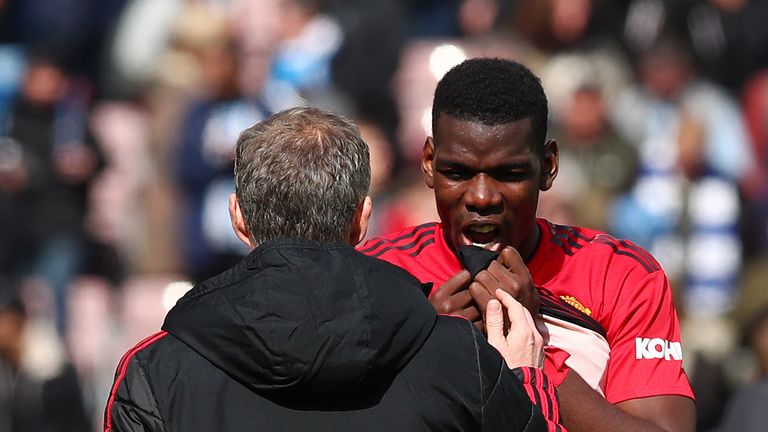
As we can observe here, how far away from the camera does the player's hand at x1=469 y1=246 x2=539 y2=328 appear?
10.1 feet

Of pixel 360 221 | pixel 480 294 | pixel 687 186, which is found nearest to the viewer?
pixel 360 221

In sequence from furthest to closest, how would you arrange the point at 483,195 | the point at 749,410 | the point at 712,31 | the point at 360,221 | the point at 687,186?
the point at 712,31 < the point at 687,186 < the point at 749,410 < the point at 483,195 < the point at 360,221

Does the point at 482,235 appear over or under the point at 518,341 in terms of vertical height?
over

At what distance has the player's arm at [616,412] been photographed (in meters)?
3.07

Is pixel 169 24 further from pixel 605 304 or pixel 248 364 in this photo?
pixel 248 364

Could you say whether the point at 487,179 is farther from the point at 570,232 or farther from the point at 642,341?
the point at 642,341

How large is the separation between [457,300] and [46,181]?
252 inches

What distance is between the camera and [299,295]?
2623 mm

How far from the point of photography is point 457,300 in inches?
122

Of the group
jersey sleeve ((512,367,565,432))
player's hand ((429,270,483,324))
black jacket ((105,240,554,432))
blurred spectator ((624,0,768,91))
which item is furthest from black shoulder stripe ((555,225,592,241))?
blurred spectator ((624,0,768,91))

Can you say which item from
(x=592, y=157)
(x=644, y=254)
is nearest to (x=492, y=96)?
(x=644, y=254)

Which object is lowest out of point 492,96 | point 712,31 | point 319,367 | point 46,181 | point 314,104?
point 319,367

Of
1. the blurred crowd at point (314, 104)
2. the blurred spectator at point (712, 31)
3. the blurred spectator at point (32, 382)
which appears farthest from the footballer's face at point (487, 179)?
the blurred spectator at point (32, 382)

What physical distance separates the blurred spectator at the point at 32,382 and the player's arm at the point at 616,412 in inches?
239
